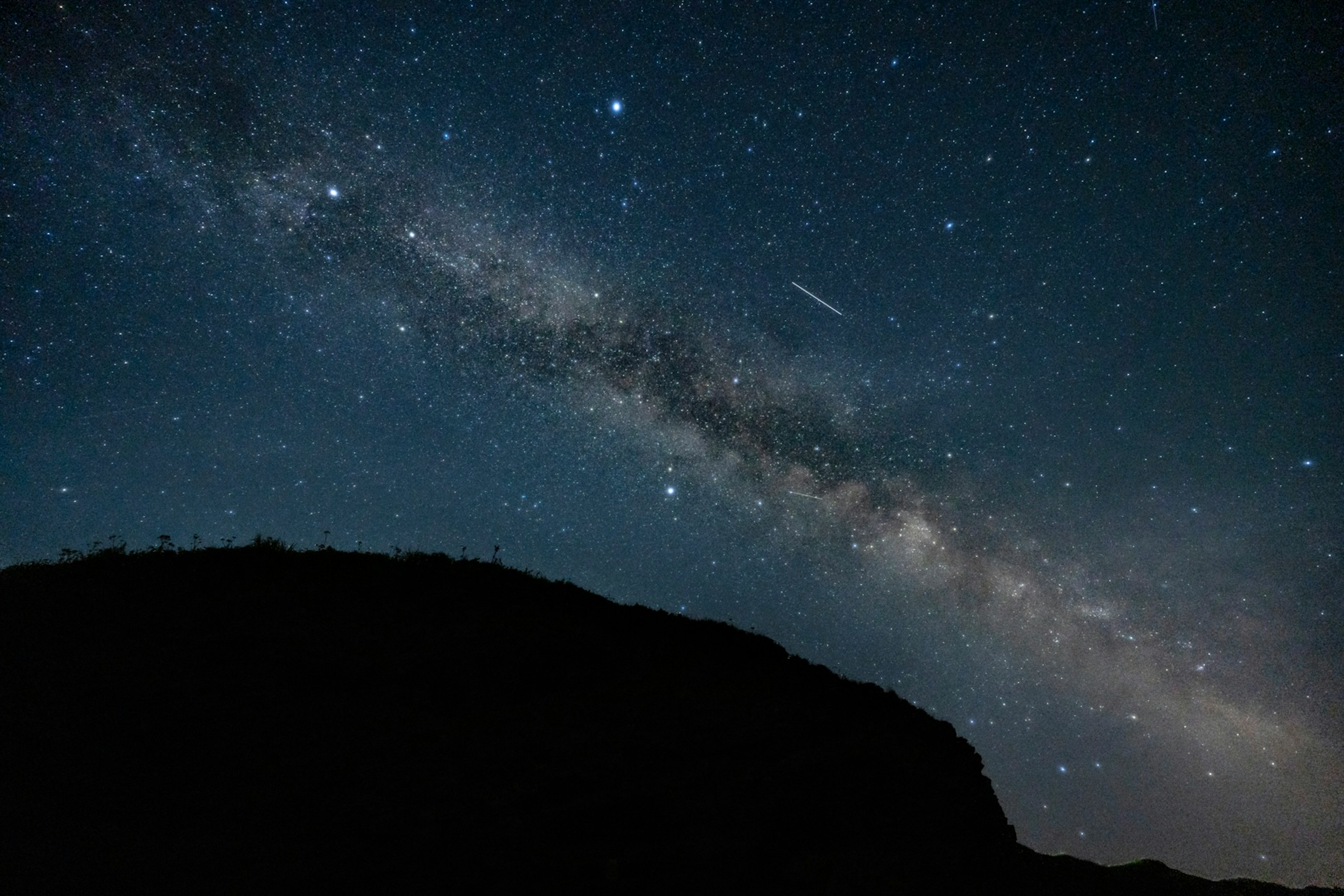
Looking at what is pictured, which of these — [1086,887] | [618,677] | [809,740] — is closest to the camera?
[809,740]

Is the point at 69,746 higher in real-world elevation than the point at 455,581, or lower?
lower

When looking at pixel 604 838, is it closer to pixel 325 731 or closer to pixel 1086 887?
pixel 325 731

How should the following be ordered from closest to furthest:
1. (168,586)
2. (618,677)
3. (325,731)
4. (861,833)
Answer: (861,833) → (325,731) → (618,677) → (168,586)

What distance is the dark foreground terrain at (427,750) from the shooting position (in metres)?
5.72

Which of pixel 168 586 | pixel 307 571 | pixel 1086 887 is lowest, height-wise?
pixel 1086 887

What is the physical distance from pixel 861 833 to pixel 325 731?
650 centimetres

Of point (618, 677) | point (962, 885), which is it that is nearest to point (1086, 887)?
point (962, 885)

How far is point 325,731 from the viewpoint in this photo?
24.5 ft

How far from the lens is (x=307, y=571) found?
11008 millimetres

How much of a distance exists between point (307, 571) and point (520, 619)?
162 inches

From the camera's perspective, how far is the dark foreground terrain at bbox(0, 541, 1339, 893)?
18.8 ft

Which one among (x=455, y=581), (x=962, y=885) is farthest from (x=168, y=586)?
(x=962, y=885)

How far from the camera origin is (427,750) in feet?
23.7

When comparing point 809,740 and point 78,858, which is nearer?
point 78,858
